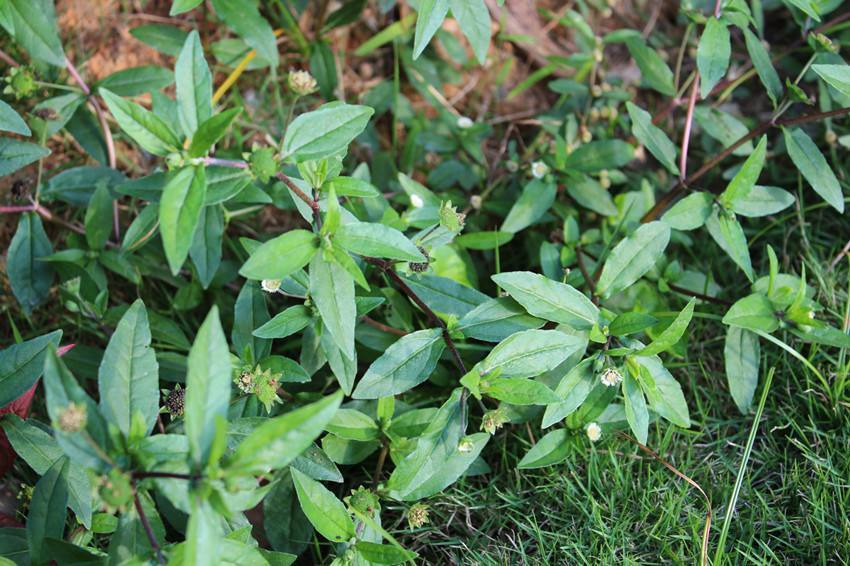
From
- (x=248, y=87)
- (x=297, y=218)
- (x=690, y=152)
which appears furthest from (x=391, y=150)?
(x=690, y=152)

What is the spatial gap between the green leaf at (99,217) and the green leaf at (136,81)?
0.32 metres

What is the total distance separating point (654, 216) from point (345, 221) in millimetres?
1128

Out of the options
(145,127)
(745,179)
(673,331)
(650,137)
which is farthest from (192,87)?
(745,179)

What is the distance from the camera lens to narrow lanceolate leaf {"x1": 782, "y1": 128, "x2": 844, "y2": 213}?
218 cm

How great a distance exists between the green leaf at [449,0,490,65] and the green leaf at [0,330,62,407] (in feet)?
4.02

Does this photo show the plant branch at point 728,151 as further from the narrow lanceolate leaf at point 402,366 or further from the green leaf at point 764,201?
the narrow lanceolate leaf at point 402,366

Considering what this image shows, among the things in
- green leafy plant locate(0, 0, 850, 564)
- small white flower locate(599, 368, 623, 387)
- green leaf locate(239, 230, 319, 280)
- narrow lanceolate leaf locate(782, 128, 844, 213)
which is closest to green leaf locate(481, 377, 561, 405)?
green leafy plant locate(0, 0, 850, 564)

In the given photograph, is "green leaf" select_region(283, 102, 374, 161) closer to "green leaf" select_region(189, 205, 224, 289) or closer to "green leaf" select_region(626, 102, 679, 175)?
"green leaf" select_region(189, 205, 224, 289)

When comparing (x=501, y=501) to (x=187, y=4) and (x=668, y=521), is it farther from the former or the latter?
(x=187, y=4)

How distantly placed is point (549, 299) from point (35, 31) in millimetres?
1552

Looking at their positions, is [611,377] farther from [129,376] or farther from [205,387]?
[129,376]

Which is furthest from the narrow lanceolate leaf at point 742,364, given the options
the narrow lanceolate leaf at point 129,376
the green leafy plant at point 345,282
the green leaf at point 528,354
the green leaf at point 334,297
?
the narrow lanceolate leaf at point 129,376

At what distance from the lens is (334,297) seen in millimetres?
1677

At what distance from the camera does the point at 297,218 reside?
8.87 feet
